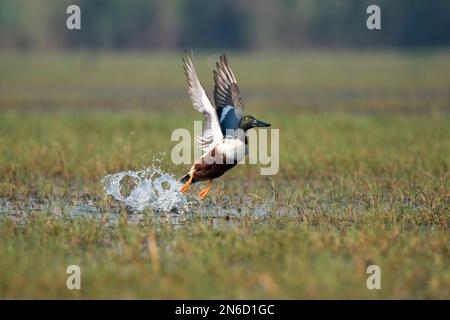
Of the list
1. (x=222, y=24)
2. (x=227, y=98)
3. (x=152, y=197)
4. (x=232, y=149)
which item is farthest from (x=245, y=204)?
(x=222, y=24)

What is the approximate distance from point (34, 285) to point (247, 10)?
57.0 meters

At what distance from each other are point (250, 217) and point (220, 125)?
125cm

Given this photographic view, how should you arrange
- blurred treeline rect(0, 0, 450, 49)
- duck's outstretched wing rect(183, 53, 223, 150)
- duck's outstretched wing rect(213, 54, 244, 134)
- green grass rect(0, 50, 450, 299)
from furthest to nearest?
blurred treeline rect(0, 0, 450, 49), duck's outstretched wing rect(213, 54, 244, 134), duck's outstretched wing rect(183, 53, 223, 150), green grass rect(0, 50, 450, 299)

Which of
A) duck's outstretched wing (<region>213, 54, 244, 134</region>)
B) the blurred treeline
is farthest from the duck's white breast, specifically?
the blurred treeline

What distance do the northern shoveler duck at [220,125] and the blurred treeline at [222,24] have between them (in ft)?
154

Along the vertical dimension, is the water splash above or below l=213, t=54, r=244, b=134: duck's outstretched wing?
below

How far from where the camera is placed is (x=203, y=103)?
8.39 metres

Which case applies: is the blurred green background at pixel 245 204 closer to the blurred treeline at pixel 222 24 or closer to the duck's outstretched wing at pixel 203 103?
the duck's outstretched wing at pixel 203 103

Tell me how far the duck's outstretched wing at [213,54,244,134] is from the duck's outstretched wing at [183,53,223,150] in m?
0.14

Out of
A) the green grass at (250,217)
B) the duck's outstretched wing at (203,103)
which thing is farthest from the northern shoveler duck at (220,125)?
the green grass at (250,217)

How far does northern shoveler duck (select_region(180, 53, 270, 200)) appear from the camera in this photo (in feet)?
27.7

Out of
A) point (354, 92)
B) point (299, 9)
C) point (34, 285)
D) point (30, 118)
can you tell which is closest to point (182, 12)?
point (299, 9)

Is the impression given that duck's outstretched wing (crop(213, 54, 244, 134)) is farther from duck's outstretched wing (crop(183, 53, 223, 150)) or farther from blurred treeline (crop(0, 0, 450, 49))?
blurred treeline (crop(0, 0, 450, 49))

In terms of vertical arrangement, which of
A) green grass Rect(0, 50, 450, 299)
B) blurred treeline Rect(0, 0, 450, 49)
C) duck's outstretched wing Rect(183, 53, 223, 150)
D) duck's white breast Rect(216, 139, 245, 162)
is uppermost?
blurred treeline Rect(0, 0, 450, 49)
